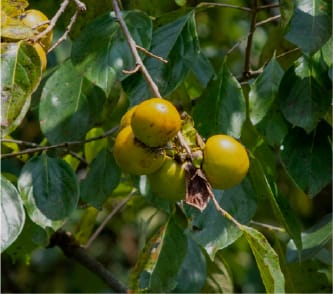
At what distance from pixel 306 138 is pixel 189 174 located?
0.51 metres

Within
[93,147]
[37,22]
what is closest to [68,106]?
[37,22]

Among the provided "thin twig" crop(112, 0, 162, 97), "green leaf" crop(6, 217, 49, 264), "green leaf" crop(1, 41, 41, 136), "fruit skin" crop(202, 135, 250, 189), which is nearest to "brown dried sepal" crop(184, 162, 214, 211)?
"fruit skin" crop(202, 135, 250, 189)

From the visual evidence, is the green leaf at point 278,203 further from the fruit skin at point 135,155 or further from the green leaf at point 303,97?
the fruit skin at point 135,155

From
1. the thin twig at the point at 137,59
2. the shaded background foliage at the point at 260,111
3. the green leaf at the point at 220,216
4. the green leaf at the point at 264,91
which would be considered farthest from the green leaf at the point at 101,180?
the thin twig at the point at 137,59

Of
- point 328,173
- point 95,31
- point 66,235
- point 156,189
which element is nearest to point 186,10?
point 95,31

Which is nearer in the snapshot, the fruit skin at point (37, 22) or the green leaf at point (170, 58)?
the fruit skin at point (37, 22)

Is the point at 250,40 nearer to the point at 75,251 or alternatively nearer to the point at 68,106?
the point at 68,106

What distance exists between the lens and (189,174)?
49.0 inches

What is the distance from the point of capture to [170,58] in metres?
1.63

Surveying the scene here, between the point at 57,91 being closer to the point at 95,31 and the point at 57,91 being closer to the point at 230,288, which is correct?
the point at 95,31

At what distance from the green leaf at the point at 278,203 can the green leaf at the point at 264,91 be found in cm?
9

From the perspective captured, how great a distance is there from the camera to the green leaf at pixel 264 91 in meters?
1.62

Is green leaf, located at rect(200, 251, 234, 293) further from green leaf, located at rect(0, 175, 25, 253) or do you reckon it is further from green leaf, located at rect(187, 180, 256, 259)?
green leaf, located at rect(0, 175, 25, 253)

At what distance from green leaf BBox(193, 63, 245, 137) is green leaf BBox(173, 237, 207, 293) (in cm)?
43
